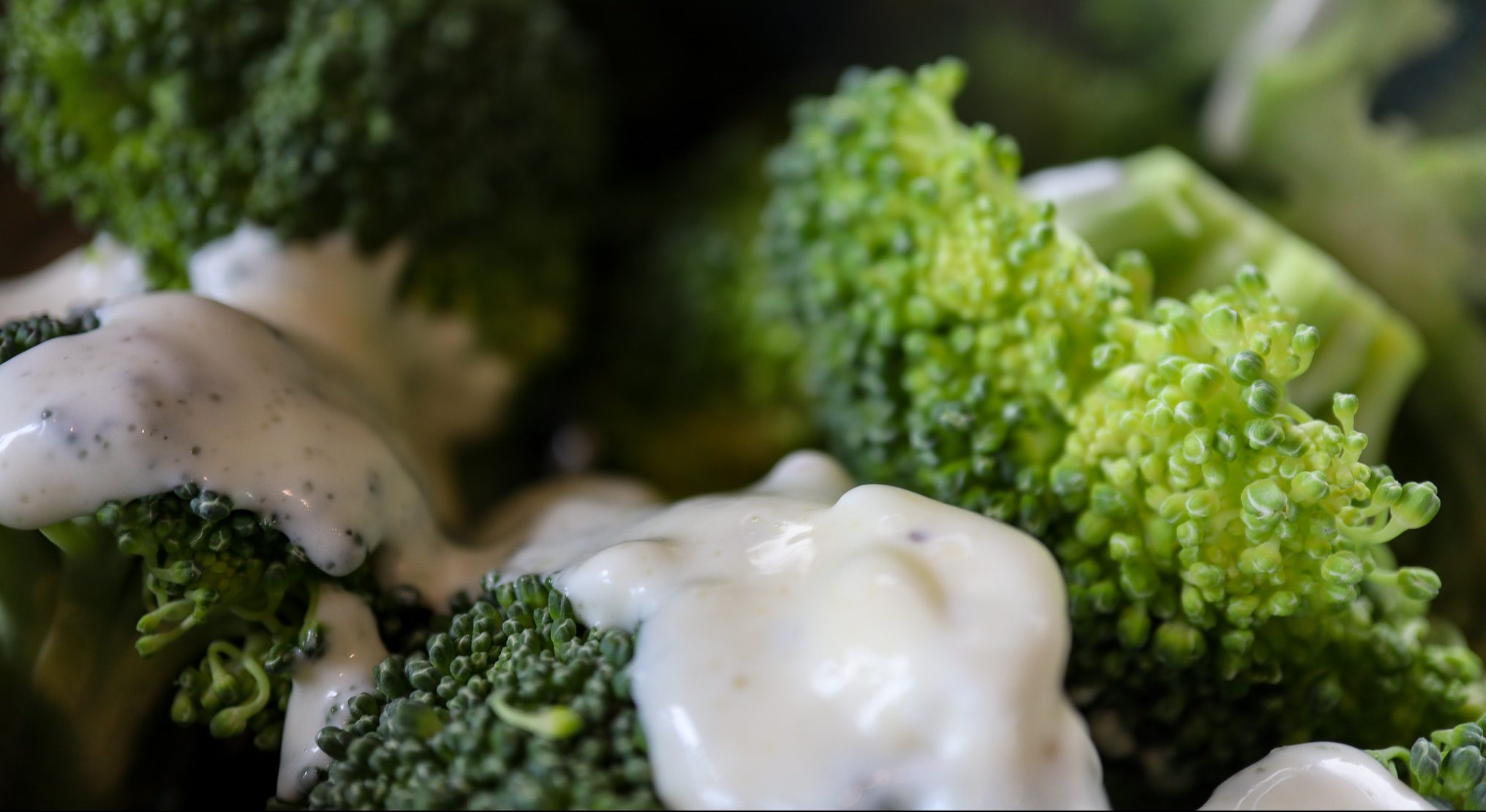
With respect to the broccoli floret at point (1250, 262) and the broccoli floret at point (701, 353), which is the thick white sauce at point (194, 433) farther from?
the broccoli floret at point (1250, 262)

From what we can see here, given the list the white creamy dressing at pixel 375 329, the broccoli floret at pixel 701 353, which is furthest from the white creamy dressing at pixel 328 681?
the broccoli floret at pixel 701 353

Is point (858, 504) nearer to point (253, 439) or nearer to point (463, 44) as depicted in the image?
point (253, 439)

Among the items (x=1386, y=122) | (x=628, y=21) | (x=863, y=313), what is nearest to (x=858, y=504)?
(x=863, y=313)

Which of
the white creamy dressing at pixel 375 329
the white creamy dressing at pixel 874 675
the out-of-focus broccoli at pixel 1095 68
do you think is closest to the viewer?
the white creamy dressing at pixel 874 675

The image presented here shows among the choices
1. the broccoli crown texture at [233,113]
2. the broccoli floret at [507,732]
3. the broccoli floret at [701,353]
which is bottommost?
the broccoli floret at [701,353]

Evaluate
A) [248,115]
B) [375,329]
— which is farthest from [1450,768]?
[248,115]

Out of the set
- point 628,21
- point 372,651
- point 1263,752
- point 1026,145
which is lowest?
point 1263,752

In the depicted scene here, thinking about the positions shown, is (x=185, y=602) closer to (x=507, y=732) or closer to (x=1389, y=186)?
(x=507, y=732)
